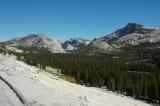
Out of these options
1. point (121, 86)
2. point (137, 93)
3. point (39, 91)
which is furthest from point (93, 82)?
point (39, 91)

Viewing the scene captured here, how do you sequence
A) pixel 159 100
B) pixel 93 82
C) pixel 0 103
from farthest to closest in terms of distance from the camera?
pixel 93 82 < pixel 159 100 < pixel 0 103

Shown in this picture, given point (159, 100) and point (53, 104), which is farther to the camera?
point (159, 100)

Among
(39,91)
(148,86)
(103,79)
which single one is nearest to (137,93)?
(148,86)

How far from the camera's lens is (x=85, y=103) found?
4162 cm

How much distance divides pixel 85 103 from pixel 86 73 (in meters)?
128

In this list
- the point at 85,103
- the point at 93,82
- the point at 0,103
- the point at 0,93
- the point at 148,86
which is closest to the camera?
the point at 0,103

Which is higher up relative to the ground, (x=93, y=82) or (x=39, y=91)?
(x=39, y=91)

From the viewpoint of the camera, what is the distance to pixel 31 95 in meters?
42.7

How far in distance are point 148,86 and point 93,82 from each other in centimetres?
3647

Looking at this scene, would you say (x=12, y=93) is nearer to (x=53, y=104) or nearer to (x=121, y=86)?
(x=53, y=104)

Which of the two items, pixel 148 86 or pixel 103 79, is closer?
pixel 148 86

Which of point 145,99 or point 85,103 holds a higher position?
point 85,103

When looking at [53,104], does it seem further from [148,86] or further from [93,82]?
[93,82]

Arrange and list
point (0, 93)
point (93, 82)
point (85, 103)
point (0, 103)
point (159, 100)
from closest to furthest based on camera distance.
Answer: point (0, 103), point (85, 103), point (0, 93), point (159, 100), point (93, 82)
